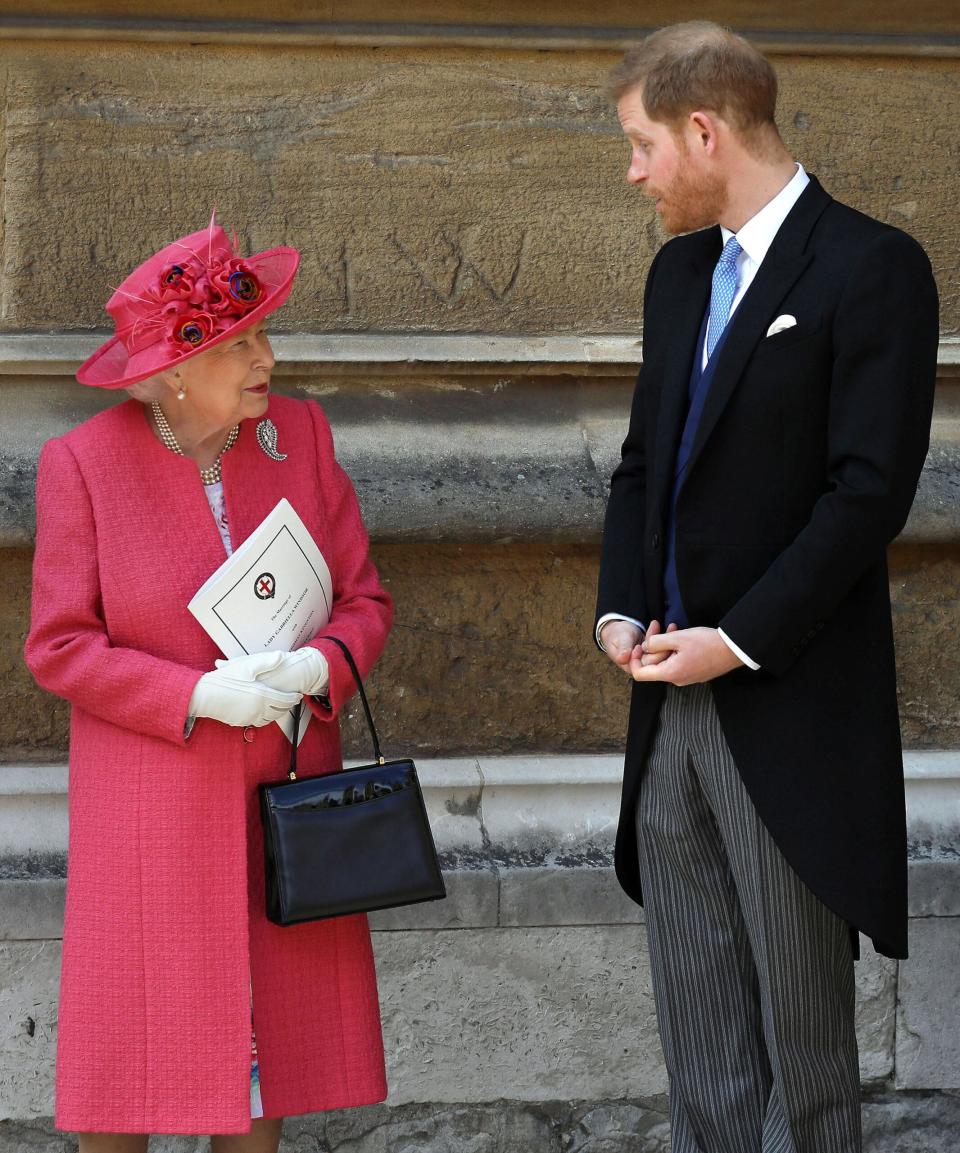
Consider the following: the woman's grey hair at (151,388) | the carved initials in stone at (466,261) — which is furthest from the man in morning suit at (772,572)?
the carved initials in stone at (466,261)

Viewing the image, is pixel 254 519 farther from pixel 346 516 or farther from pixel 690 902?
pixel 690 902

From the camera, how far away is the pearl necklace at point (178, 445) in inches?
103

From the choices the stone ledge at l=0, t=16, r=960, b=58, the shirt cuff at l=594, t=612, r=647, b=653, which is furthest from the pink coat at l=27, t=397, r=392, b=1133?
the stone ledge at l=0, t=16, r=960, b=58

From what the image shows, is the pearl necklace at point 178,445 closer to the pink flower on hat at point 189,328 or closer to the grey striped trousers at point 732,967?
the pink flower on hat at point 189,328

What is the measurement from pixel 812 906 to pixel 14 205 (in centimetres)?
219

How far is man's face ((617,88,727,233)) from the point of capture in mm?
2387

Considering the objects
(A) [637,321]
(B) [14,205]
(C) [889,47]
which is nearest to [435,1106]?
(A) [637,321]

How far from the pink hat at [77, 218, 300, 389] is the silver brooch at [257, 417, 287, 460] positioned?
8.7 inches

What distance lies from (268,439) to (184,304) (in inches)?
11.5

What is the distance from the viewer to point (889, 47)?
3.57 meters

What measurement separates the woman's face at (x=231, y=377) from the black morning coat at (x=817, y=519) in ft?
2.10

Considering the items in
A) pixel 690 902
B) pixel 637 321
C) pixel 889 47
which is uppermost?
pixel 889 47

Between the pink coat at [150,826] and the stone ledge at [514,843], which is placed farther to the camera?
the stone ledge at [514,843]

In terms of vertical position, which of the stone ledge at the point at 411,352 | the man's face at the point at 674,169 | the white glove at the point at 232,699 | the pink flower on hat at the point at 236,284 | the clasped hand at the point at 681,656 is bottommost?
the white glove at the point at 232,699
